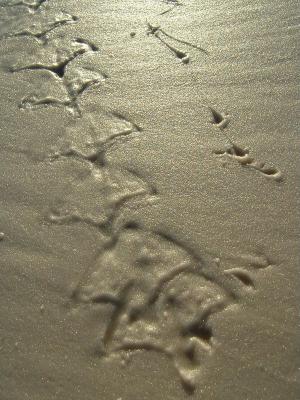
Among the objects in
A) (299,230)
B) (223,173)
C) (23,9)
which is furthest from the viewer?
(23,9)

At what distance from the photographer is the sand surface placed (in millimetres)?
1250

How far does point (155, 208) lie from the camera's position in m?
1.60

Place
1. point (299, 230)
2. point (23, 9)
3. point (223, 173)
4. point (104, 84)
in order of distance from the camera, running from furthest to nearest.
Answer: point (23, 9) < point (104, 84) < point (223, 173) < point (299, 230)

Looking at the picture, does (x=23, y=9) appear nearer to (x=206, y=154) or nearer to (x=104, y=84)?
(x=104, y=84)

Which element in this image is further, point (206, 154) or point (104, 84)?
point (104, 84)

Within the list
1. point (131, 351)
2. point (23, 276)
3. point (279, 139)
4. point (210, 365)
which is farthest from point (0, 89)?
point (210, 365)

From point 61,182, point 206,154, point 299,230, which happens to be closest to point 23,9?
point 61,182

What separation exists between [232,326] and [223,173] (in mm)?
632

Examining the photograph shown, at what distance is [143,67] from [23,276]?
4.13 feet

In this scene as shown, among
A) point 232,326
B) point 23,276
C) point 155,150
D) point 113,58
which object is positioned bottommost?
point 23,276

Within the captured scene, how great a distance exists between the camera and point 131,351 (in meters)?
1.28

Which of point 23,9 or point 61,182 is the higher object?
point 23,9

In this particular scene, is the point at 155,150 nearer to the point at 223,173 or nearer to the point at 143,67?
the point at 223,173

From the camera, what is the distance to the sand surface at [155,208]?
4.10ft
